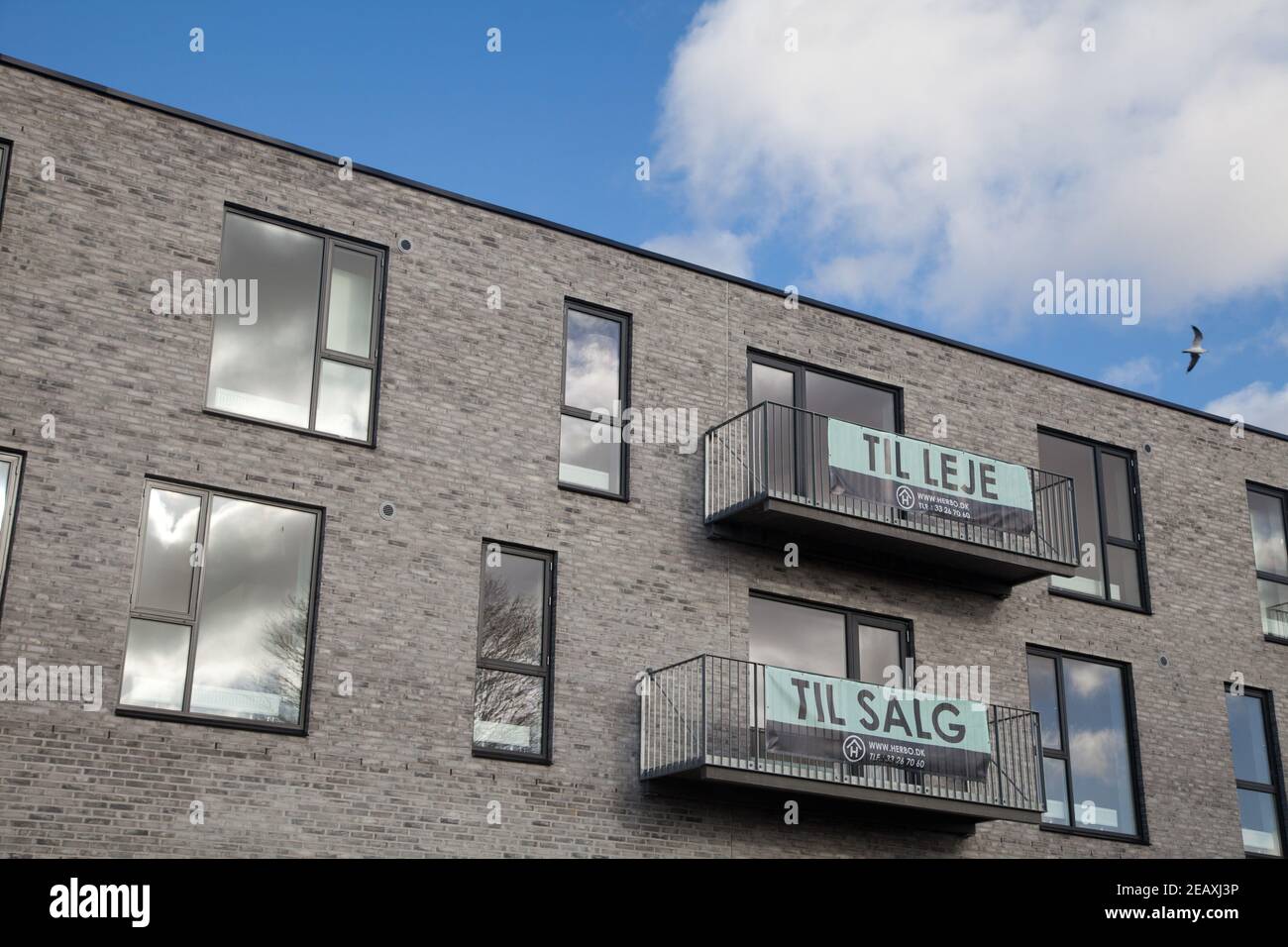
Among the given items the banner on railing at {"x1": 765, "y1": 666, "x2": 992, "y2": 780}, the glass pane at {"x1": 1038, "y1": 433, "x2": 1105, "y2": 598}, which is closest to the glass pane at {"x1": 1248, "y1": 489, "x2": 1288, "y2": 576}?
the glass pane at {"x1": 1038, "y1": 433, "x2": 1105, "y2": 598}

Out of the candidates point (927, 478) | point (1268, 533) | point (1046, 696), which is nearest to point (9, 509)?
point (927, 478)

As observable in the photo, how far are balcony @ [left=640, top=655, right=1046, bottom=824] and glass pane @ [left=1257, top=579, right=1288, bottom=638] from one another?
5.86 m

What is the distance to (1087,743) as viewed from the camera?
18.9 metres

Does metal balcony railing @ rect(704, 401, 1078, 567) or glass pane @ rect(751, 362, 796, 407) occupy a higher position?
glass pane @ rect(751, 362, 796, 407)

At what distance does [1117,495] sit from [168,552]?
12.4 metres

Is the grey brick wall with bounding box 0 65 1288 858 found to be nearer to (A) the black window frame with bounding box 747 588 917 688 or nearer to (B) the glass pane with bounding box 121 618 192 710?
(A) the black window frame with bounding box 747 588 917 688

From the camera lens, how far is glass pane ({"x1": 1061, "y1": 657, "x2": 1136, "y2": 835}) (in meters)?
18.6

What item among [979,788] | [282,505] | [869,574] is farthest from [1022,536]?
[282,505]

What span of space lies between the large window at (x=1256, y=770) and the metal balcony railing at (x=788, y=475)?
4.05 metres

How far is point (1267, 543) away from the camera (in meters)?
21.6

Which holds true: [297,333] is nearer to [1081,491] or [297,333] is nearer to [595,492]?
[595,492]

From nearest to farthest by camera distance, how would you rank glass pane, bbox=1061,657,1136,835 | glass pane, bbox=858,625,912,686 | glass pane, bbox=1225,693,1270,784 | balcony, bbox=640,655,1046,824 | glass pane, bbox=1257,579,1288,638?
balcony, bbox=640,655,1046,824
glass pane, bbox=858,625,912,686
glass pane, bbox=1061,657,1136,835
glass pane, bbox=1225,693,1270,784
glass pane, bbox=1257,579,1288,638

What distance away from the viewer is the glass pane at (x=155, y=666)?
13656 mm
